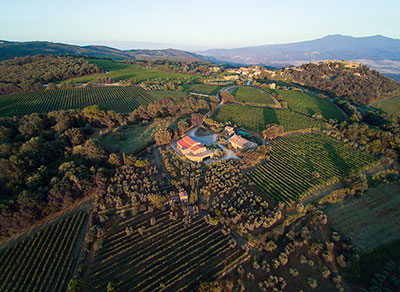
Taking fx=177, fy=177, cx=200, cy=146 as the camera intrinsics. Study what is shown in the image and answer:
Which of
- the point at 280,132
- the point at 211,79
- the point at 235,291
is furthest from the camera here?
the point at 211,79

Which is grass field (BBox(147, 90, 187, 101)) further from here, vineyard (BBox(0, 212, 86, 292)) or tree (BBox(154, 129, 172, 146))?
vineyard (BBox(0, 212, 86, 292))

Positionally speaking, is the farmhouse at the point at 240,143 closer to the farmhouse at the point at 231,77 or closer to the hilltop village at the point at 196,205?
the hilltop village at the point at 196,205

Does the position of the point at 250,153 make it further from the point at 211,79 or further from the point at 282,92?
the point at 211,79

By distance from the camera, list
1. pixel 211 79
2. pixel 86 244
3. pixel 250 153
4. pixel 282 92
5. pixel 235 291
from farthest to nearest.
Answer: pixel 211 79
pixel 282 92
pixel 250 153
pixel 86 244
pixel 235 291

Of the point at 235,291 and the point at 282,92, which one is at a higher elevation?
the point at 282,92

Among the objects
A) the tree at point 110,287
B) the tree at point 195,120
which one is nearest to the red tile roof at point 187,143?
the tree at point 195,120

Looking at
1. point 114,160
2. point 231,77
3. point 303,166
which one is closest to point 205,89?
point 231,77

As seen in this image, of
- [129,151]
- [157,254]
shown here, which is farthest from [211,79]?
[157,254]
